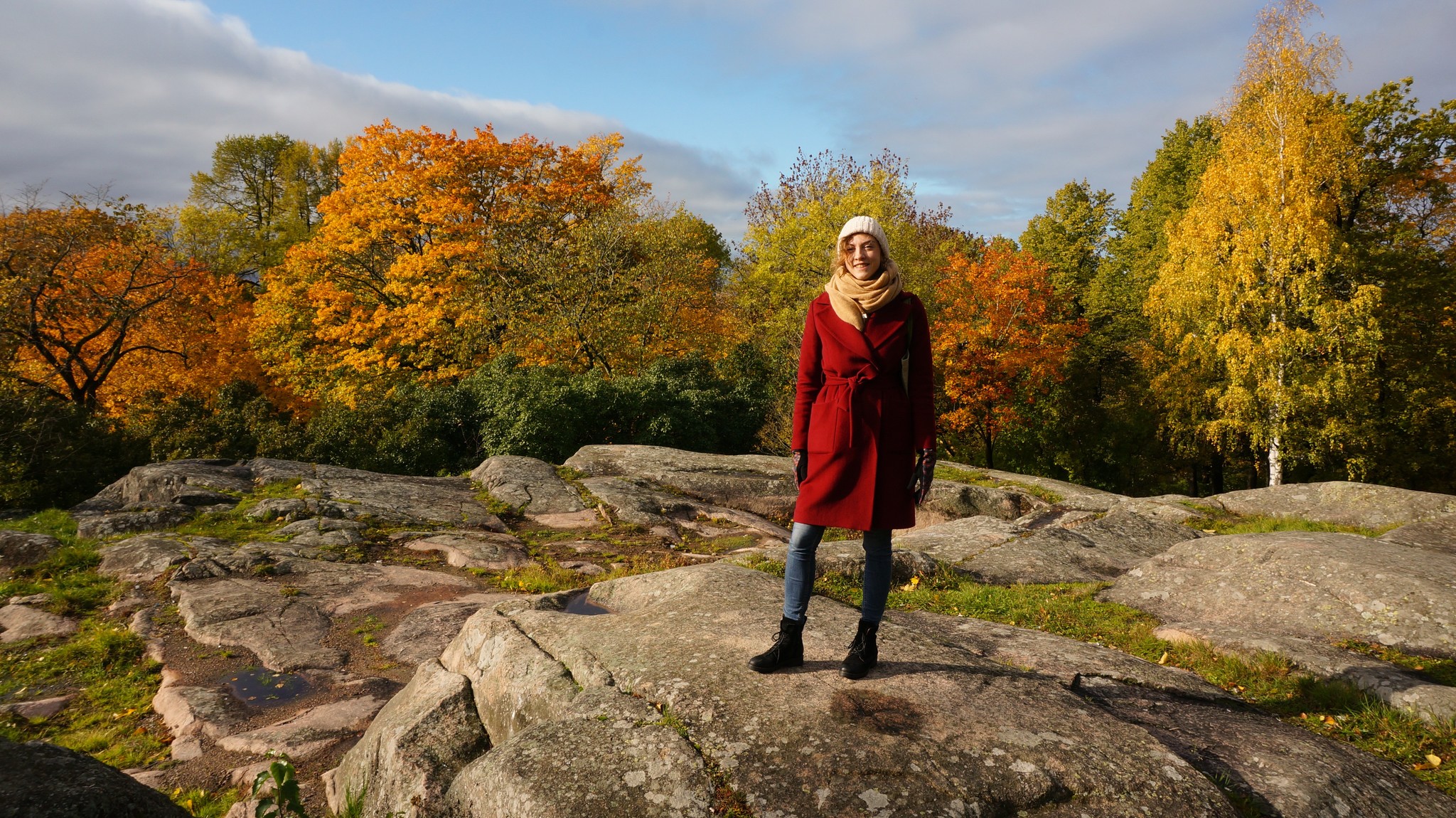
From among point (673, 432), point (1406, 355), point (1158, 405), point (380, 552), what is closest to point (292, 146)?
point (673, 432)

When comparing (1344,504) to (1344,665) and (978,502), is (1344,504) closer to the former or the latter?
(978,502)

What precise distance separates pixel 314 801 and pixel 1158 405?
3131 cm

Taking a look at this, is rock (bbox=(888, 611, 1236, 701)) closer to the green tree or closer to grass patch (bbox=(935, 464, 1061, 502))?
grass patch (bbox=(935, 464, 1061, 502))

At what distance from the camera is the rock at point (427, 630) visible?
7.16 meters

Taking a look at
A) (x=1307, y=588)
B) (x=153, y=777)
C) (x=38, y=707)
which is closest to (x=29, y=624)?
(x=38, y=707)

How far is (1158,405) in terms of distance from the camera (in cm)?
2880

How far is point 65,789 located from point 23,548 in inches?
348


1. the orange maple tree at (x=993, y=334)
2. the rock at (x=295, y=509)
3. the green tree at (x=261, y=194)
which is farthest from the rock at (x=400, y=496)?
the green tree at (x=261, y=194)

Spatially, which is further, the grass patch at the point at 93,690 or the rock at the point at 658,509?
the rock at the point at 658,509

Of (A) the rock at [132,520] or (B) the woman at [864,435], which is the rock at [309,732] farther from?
(A) the rock at [132,520]

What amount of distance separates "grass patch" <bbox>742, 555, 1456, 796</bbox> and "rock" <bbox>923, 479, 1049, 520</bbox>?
219 inches

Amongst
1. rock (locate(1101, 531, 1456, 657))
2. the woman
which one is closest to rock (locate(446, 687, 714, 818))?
the woman

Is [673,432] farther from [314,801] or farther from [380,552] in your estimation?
[314,801]

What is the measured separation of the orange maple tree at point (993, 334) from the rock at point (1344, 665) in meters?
18.4
